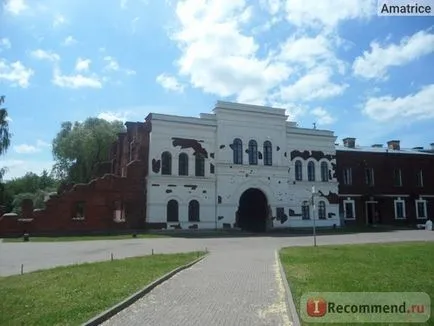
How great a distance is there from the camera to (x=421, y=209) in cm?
5384

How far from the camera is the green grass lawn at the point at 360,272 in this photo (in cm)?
1108

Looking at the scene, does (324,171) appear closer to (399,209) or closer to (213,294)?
(399,209)

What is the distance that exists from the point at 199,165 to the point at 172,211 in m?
5.09

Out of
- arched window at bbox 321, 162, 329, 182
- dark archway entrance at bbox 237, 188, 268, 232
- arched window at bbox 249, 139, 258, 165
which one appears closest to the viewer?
arched window at bbox 249, 139, 258, 165

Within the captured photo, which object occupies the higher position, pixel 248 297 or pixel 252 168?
pixel 252 168

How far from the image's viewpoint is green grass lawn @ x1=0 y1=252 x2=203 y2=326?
8.84m

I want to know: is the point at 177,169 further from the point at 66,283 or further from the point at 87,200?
the point at 66,283

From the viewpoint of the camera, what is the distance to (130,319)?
8.77 m

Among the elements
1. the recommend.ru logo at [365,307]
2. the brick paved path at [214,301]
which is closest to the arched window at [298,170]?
the brick paved path at [214,301]

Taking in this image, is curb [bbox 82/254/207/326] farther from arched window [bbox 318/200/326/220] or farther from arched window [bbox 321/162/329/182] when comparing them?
arched window [bbox 321/162/329/182]

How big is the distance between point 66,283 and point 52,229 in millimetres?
25692

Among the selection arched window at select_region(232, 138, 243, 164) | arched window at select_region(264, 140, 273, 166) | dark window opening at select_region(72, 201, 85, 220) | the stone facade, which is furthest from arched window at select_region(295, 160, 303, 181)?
dark window opening at select_region(72, 201, 85, 220)

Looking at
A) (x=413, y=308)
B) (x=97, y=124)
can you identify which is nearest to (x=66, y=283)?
(x=413, y=308)

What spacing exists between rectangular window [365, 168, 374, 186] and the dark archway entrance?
14.2 metres
